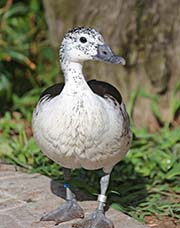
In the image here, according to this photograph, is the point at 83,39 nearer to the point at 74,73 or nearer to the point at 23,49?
the point at 74,73

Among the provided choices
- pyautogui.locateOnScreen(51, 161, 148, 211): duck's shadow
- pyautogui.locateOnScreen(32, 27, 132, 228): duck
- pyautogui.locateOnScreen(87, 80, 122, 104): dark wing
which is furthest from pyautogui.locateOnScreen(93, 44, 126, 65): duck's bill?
pyautogui.locateOnScreen(51, 161, 148, 211): duck's shadow

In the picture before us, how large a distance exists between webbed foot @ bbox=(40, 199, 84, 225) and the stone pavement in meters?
0.03

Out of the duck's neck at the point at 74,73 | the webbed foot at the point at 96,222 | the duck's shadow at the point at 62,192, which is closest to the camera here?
the duck's neck at the point at 74,73

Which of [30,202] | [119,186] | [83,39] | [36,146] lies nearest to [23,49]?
[36,146]

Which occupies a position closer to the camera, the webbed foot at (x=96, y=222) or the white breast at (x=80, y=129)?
the white breast at (x=80, y=129)

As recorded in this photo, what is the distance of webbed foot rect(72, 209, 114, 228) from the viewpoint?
407 centimetres

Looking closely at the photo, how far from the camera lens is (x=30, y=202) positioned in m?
4.40

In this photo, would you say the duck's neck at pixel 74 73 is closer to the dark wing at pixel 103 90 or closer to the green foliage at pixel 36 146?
the dark wing at pixel 103 90

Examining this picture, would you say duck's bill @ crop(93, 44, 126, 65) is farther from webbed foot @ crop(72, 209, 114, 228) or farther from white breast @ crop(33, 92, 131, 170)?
webbed foot @ crop(72, 209, 114, 228)

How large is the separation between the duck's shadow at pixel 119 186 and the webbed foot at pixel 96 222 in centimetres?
39

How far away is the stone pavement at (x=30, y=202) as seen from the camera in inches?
161

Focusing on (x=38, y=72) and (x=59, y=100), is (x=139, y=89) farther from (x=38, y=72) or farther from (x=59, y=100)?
(x=59, y=100)

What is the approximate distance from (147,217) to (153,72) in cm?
183

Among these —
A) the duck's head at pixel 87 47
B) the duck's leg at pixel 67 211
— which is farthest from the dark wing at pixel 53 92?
the duck's leg at pixel 67 211
